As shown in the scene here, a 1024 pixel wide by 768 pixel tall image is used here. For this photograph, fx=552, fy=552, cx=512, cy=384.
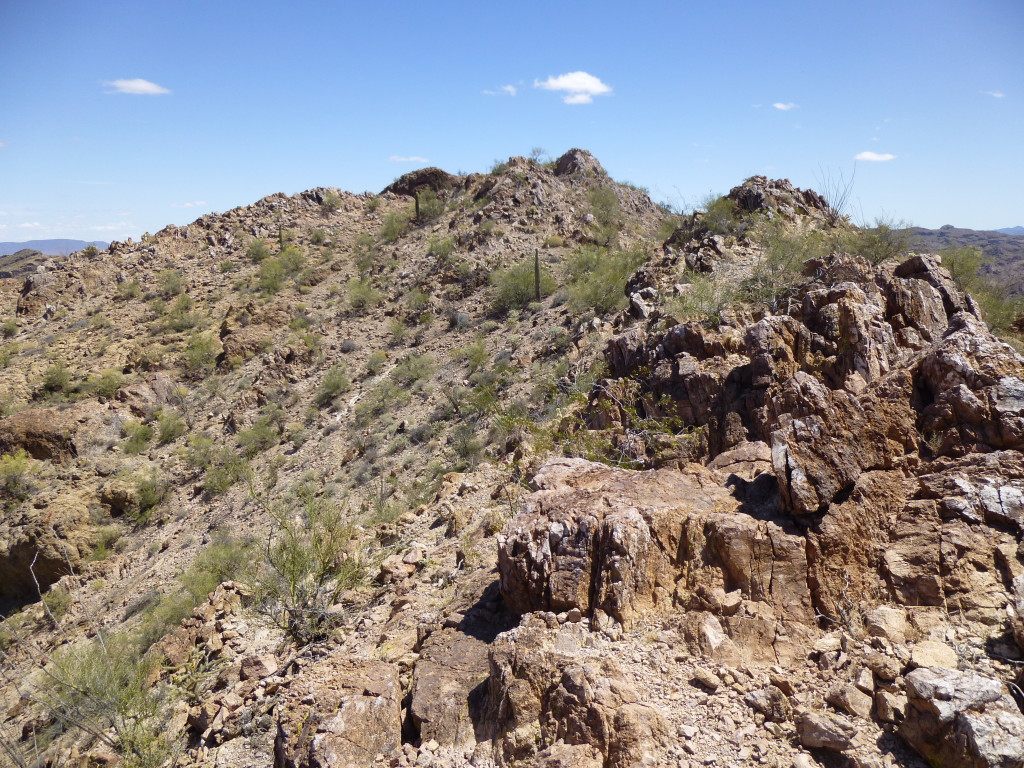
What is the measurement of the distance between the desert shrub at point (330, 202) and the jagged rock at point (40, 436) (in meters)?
19.2

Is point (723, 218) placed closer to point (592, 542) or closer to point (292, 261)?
point (592, 542)

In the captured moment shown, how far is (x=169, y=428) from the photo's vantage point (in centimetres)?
1709

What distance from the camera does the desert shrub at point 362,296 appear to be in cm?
2278

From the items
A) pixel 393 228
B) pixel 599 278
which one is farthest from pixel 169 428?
pixel 393 228

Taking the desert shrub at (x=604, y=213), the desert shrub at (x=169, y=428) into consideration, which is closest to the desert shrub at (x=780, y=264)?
the desert shrub at (x=604, y=213)

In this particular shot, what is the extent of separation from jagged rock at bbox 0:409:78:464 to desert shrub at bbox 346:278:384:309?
33.6 ft

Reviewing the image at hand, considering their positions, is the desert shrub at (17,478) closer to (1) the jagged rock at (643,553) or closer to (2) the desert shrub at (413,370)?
(2) the desert shrub at (413,370)

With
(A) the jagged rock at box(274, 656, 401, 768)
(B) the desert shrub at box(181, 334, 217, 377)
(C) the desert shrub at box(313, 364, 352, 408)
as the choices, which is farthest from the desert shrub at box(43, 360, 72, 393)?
(A) the jagged rock at box(274, 656, 401, 768)

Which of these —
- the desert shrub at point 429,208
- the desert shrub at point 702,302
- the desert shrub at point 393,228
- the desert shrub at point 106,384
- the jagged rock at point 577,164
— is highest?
the jagged rock at point 577,164

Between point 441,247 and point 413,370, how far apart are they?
8.73 meters

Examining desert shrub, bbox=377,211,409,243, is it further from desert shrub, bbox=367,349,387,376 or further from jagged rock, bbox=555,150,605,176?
desert shrub, bbox=367,349,387,376

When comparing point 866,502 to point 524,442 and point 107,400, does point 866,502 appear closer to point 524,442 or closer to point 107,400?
point 524,442

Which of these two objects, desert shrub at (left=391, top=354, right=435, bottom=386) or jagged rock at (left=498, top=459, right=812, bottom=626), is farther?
desert shrub at (left=391, top=354, right=435, bottom=386)

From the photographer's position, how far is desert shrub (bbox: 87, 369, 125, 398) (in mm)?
18719
